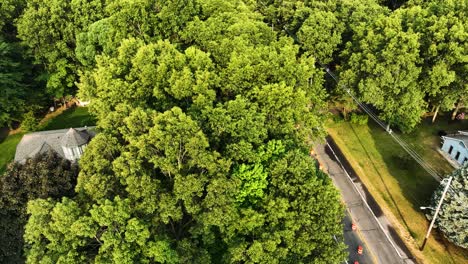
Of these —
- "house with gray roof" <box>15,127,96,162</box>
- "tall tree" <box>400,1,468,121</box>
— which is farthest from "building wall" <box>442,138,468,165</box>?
"house with gray roof" <box>15,127,96,162</box>

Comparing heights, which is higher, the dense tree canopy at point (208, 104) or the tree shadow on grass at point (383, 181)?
the dense tree canopy at point (208, 104)

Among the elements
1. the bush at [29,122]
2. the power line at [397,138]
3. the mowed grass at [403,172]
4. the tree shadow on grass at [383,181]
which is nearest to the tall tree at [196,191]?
the mowed grass at [403,172]

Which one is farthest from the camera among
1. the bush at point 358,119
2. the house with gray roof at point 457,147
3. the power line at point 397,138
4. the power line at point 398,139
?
the bush at point 358,119

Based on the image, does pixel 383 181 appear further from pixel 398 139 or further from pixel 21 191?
pixel 21 191

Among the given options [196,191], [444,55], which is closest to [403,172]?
[444,55]

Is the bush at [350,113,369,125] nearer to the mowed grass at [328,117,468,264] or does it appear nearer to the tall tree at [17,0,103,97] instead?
the mowed grass at [328,117,468,264]

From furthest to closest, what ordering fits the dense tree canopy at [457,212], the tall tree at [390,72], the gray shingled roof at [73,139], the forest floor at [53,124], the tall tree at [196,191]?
the forest floor at [53,124], the tall tree at [390,72], the gray shingled roof at [73,139], the dense tree canopy at [457,212], the tall tree at [196,191]

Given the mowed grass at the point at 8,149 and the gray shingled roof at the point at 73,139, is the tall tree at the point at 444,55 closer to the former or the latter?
the gray shingled roof at the point at 73,139
